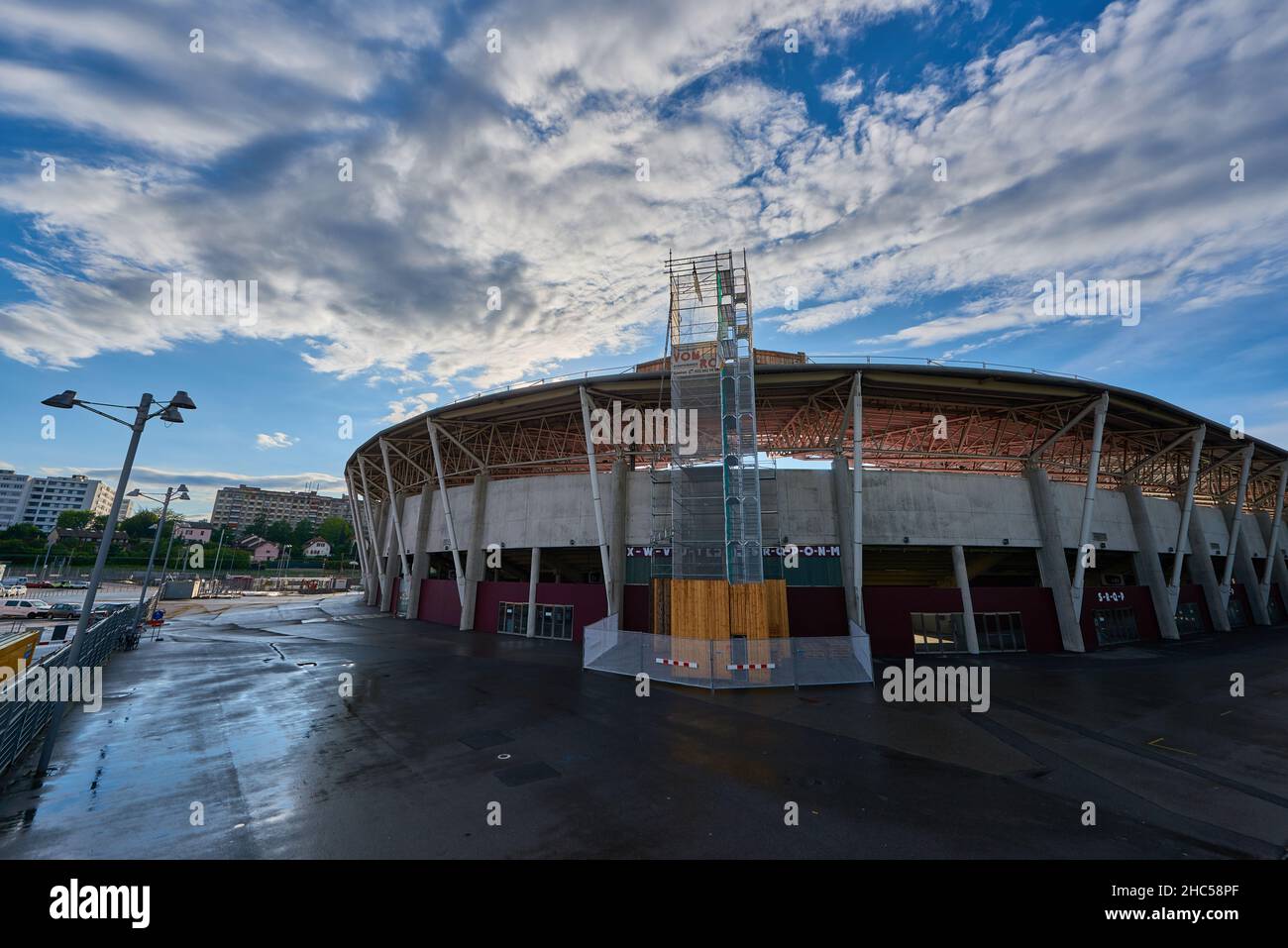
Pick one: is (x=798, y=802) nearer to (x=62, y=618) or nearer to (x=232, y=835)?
(x=232, y=835)

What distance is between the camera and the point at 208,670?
62.5ft

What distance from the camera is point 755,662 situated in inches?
711

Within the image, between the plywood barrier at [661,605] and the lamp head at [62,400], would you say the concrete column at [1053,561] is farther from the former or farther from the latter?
the lamp head at [62,400]

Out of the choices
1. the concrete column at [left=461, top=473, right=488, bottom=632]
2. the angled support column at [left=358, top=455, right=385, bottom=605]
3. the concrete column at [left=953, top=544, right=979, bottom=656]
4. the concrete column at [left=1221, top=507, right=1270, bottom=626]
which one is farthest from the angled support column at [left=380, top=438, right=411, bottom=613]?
the concrete column at [left=1221, top=507, right=1270, bottom=626]

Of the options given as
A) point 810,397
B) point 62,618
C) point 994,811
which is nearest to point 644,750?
point 994,811

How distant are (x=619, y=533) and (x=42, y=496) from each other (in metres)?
283

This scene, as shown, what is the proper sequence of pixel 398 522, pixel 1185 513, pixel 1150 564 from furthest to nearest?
1. pixel 398 522
2. pixel 1185 513
3. pixel 1150 564

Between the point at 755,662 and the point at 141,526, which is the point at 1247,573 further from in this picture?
the point at 141,526

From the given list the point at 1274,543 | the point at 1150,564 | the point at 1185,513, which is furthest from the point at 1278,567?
the point at 1150,564

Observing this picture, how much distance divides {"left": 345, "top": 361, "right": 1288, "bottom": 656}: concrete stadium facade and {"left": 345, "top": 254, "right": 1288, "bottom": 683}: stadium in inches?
5.1

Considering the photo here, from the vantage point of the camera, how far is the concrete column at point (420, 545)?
38.1 metres

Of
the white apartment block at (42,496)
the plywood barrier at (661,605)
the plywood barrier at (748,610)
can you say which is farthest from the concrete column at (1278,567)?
the white apartment block at (42,496)

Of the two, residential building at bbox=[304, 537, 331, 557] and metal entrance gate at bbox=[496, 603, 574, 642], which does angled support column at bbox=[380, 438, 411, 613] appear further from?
residential building at bbox=[304, 537, 331, 557]

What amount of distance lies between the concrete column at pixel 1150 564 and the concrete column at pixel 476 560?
1689 inches
